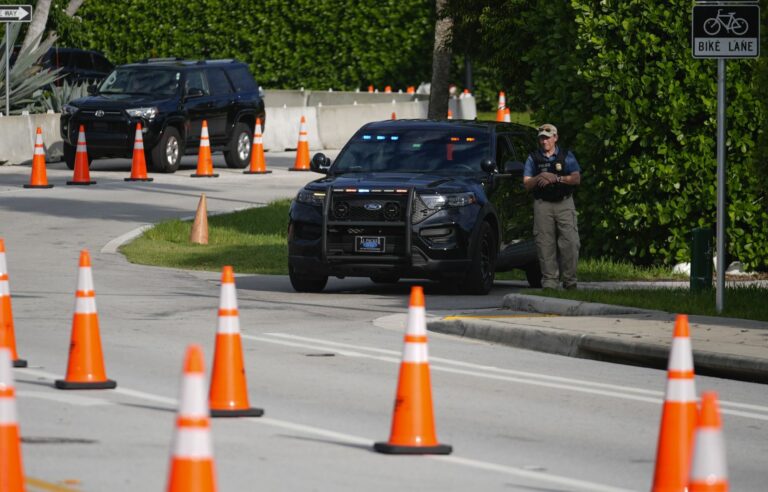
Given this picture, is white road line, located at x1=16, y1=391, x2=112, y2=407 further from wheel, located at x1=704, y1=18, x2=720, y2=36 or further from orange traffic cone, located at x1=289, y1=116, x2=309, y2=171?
orange traffic cone, located at x1=289, y1=116, x2=309, y2=171

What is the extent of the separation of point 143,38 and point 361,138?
110 feet

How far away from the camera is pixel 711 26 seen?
48.4 ft

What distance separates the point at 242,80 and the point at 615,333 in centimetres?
2054

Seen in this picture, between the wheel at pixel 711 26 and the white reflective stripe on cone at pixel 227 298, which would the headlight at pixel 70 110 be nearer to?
the wheel at pixel 711 26

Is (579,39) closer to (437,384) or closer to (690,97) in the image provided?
(690,97)

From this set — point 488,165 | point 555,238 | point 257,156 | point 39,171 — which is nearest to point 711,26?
point 555,238

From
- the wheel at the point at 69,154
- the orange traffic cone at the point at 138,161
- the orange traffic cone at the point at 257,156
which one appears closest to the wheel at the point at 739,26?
the orange traffic cone at the point at 138,161

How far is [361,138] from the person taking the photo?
18.5 metres

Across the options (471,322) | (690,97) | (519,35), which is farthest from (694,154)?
(471,322)

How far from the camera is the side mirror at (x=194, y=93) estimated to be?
31642 mm

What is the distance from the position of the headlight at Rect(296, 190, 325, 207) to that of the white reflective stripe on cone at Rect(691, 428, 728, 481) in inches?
451

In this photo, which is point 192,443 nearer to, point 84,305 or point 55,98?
point 84,305

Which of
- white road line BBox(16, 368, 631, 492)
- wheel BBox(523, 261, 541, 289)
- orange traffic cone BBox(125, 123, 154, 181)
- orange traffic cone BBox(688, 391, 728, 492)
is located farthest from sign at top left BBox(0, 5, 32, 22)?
orange traffic cone BBox(688, 391, 728, 492)

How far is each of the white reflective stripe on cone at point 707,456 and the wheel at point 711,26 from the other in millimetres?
9427
